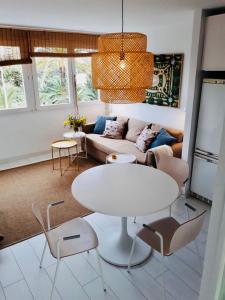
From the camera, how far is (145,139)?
3.96 metres

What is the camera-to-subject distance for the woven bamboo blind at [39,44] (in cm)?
400

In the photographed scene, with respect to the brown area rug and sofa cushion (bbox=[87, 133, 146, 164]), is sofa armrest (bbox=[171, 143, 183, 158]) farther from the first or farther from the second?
the brown area rug

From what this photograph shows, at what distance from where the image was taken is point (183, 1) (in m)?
2.50

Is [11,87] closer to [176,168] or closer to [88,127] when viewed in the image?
[88,127]

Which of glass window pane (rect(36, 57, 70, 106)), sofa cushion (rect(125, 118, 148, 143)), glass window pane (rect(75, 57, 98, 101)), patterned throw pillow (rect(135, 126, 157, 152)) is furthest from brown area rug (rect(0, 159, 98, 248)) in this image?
glass window pane (rect(75, 57, 98, 101))

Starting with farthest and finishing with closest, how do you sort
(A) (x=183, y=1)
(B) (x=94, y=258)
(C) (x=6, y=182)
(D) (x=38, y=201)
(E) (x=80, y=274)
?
(C) (x=6, y=182) < (D) (x=38, y=201) < (A) (x=183, y=1) < (B) (x=94, y=258) < (E) (x=80, y=274)

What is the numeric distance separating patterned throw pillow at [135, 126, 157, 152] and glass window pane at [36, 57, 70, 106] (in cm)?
195

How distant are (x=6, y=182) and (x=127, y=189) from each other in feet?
8.11

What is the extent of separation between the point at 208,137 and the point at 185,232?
5.26 ft

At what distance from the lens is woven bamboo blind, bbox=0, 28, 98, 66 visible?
13.1 ft

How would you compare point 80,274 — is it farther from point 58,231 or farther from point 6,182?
point 6,182

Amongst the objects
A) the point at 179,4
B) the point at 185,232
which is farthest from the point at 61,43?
the point at 185,232

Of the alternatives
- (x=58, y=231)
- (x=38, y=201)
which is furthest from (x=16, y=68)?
(x=58, y=231)

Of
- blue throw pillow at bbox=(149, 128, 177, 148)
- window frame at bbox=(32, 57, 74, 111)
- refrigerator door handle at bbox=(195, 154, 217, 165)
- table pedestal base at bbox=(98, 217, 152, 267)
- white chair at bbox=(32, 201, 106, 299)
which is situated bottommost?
table pedestal base at bbox=(98, 217, 152, 267)
